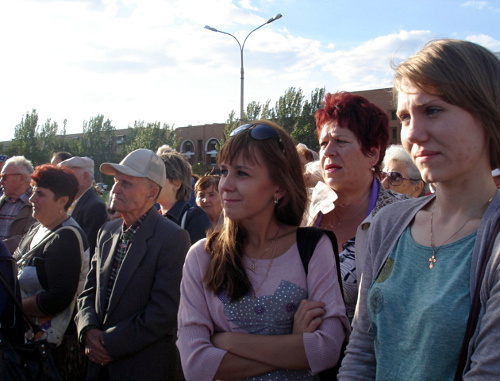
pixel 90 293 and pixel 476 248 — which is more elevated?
pixel 476 248

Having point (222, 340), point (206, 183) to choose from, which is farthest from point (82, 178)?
point (222, 340)

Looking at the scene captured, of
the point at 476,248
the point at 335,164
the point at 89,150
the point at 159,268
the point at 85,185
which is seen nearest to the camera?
the point at 476,248

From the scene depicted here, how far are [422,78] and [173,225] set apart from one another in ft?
8.29

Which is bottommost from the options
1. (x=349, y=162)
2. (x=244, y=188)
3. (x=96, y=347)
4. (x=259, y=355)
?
(x=96, y=347)

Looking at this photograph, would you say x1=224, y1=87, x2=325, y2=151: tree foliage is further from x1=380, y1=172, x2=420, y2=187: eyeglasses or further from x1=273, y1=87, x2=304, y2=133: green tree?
x1=380, y1=172, x2=420, y2=187: eyeglasses

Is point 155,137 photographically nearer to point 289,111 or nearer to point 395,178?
point 289,111

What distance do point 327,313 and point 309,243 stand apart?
0.34 m

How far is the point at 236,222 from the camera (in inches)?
90.7

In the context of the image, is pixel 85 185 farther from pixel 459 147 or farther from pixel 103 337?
pixel 459 147

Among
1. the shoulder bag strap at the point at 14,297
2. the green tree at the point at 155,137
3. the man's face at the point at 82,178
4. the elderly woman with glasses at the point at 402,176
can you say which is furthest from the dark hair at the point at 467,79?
the green tree at the point at 155,137

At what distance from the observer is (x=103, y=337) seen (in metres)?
3.22

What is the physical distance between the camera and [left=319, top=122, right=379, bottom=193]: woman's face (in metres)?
2.62

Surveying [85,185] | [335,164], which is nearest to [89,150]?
[85,185]

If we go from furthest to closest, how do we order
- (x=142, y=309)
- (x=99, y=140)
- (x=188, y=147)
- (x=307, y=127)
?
(x=188, y=147)
(x=99, y=140)
(x=307, y=127)
(x=142, y=309)
